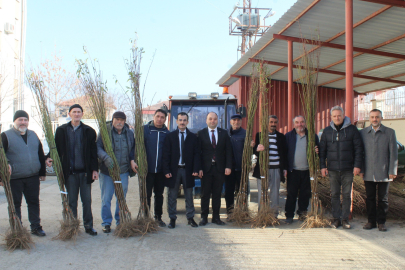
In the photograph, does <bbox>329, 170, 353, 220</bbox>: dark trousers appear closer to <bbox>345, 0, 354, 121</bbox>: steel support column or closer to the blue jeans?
<bbox>345, 0, 354, 121</bbox>: steel support column

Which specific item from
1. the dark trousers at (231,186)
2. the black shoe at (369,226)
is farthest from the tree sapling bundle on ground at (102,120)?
the black shoe at (369,226)

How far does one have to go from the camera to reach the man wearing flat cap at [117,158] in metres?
4.44

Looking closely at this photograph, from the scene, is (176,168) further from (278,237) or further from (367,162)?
(367,162)

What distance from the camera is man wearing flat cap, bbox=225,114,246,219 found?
17.0 feet

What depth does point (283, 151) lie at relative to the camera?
16.7ft

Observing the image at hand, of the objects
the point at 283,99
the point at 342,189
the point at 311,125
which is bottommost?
the point at 342,189

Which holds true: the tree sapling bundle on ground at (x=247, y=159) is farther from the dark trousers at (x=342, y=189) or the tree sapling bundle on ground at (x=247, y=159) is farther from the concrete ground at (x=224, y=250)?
the dark trousers at (x=342, y=189)

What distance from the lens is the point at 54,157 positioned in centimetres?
416

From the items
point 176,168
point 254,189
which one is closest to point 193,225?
point 176,168

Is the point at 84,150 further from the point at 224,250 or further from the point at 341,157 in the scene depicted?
the point at 341,157

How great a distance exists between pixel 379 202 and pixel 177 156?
286 cm

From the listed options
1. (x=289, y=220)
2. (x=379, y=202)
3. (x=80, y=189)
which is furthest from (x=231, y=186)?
(x=80, y=189)

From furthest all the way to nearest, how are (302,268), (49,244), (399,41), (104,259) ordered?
(399,41) < (49,244) < (104,259) < (302,268)

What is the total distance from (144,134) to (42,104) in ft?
4.52
